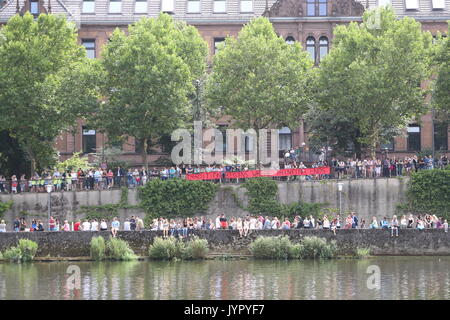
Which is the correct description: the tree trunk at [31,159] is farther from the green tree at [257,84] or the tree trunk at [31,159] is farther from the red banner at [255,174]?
the green tree at [257,84]

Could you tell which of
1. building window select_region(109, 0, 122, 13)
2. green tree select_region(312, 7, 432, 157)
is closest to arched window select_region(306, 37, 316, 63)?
green tree select_region(312, 7, 432, 157)

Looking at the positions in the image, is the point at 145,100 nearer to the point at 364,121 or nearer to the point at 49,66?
the point at 49,66

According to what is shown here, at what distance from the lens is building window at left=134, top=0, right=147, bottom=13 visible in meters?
79.8

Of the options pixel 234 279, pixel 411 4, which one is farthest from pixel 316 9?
pixel 234 279

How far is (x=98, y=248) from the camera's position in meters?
51.2

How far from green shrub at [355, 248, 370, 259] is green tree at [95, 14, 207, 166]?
1678cm

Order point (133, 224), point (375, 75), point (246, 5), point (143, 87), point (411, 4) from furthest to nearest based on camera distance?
point (246, 5)
point (411, 4)
point (143, 87)
point (375, 75)
point (133, 224)

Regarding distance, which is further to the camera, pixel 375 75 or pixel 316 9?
pixel 316 9

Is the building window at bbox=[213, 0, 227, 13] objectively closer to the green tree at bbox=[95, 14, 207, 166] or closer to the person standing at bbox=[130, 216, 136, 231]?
the green tree at bbox=[95, 14, 207, 166]

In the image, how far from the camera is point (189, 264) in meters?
49.8

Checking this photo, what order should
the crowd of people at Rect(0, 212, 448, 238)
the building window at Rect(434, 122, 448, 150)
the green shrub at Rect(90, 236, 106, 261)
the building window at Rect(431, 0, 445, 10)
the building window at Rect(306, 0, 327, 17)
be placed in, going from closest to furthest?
the green shrub at Rect(90, 236, 106, 261) → the crowd of people at Rect(0, 212, 448, 238) → the building window at Rect(434, 122, 448, 150) → the building window at Rect(306, 0, 327, 17) → the building window at Rect(431, 0, 445, 10)

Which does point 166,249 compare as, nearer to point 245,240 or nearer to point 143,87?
point 245,240

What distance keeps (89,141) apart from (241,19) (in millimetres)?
14763

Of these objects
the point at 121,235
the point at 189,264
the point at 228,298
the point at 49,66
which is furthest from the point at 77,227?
the point at 228,298
